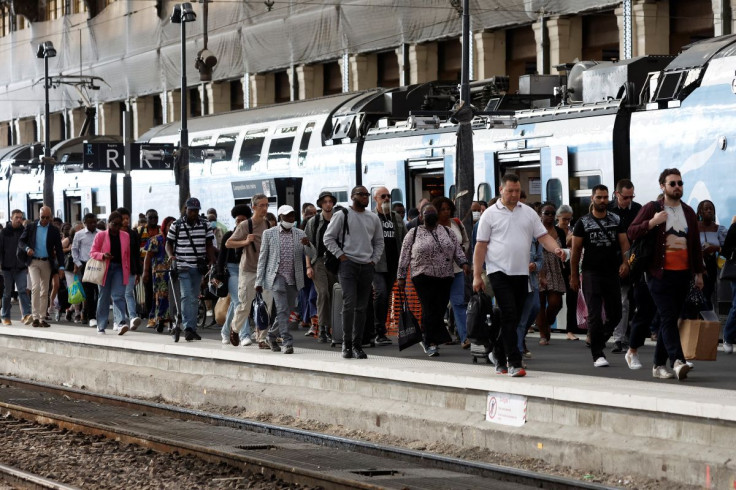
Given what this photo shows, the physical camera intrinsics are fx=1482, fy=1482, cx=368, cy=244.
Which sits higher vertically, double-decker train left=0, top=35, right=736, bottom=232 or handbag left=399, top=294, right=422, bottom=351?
double-decker train left=0, top=35, right=736, bottom=232

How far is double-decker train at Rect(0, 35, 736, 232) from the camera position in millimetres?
18672

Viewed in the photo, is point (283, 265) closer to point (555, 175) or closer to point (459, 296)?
point (459, 296)

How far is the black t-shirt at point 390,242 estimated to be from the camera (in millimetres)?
18141

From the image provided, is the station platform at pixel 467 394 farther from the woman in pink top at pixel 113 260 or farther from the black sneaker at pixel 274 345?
the woman in pink top at pixel 113 260

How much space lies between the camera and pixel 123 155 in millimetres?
34094

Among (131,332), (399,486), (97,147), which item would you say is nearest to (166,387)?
(131,332)

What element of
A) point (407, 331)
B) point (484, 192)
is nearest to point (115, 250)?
point (484, 192)

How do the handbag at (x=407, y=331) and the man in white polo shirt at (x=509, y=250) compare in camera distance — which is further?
the handbag at (x=407, y=331)

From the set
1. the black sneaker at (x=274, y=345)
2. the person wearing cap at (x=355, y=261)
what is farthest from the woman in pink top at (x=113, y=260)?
the person wearing cap at (x=355, y=261)

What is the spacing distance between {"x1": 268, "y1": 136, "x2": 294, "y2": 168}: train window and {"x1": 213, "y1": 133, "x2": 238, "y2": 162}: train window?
203cm

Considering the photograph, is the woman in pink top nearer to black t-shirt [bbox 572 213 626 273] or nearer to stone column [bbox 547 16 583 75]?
black t-shirt [bbox 572 213 626 273]

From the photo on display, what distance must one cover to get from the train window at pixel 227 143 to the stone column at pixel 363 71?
13987 mm

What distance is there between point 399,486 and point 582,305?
22.2 ft

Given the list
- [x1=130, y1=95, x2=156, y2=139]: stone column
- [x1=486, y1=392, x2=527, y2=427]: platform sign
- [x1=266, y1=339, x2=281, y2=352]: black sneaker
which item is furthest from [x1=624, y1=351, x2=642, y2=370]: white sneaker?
[x1=130, y1=95, x2=156, y2=139]: stone column
